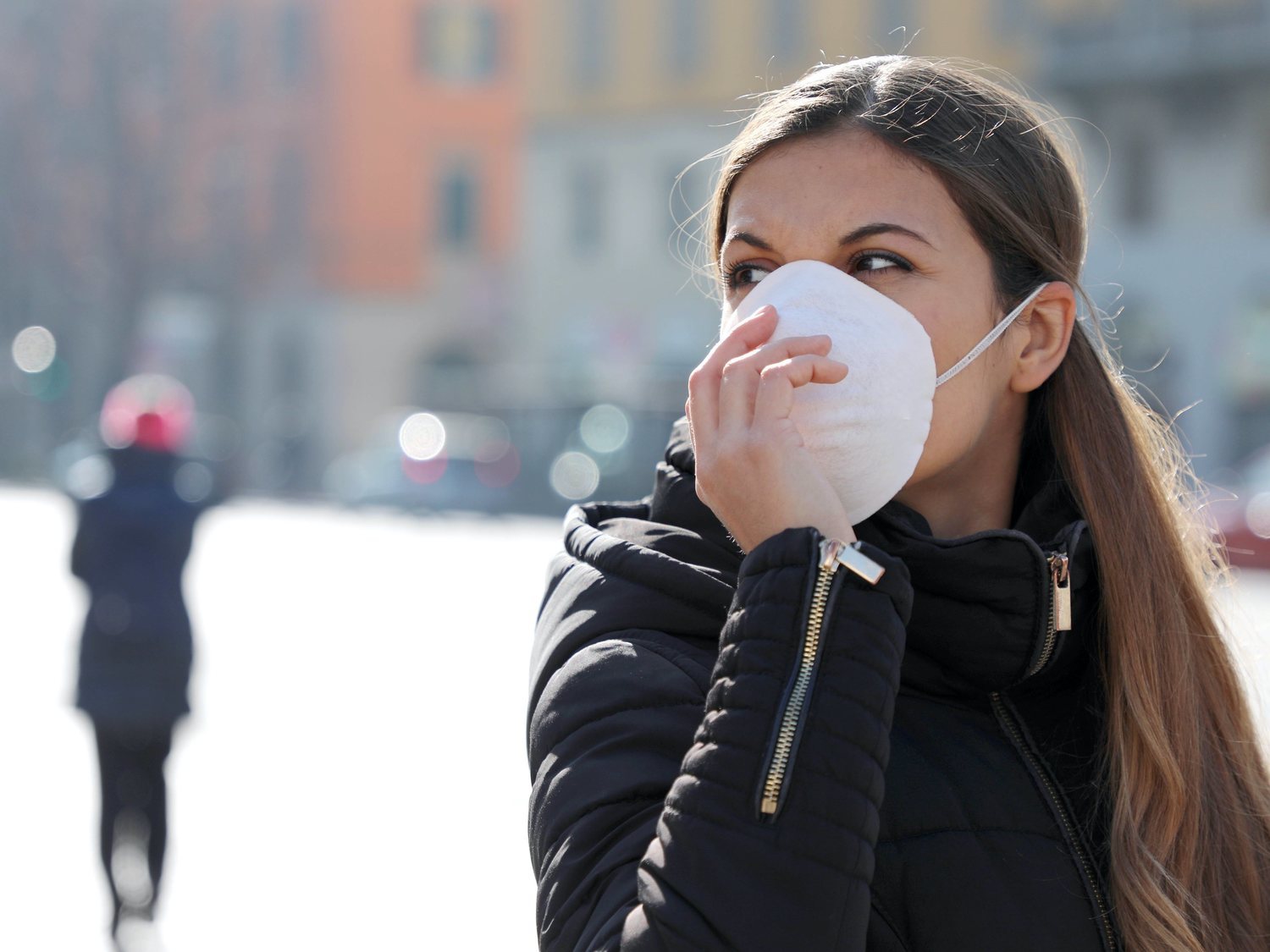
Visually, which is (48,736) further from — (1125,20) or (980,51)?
(980,51)

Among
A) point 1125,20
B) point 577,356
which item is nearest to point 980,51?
point 1125,20

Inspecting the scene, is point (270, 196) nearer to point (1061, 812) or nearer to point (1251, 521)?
point (1251, 521)

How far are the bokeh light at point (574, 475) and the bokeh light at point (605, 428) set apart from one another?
0.27m

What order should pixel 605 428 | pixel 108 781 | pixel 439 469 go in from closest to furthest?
pixel 108 781
pixel 605 428
pixel 439 469

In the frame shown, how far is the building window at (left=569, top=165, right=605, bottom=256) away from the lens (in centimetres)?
3781

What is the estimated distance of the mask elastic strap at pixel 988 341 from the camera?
2.17 m

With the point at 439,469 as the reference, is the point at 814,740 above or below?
above

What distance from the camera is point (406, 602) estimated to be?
50.8 feet

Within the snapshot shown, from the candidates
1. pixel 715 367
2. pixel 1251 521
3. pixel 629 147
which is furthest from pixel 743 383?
pixel 629 147

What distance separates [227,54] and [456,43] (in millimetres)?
5792

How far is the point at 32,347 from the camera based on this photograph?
45.3m

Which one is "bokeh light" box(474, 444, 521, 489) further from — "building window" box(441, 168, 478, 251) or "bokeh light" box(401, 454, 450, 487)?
"building window" box(441, 168, 478, 251)

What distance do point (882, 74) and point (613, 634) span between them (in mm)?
811

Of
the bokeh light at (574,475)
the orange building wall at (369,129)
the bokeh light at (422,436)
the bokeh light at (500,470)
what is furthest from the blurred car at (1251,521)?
the orange building wall at (369,129)
